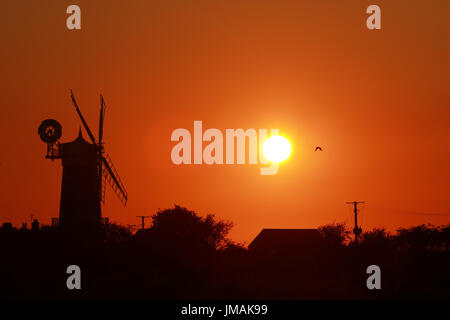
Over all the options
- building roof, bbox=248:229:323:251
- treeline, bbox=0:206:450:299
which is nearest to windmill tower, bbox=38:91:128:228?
treeline, bbox=0:206:450:299

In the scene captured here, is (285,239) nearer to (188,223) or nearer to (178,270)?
(188,223)

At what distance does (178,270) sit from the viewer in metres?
65.6

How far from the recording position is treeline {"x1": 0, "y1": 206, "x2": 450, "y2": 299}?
2436 inches

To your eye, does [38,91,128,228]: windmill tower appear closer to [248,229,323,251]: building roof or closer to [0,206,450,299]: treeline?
[0,206,450,299]: treeline

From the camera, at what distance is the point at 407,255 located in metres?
84.0

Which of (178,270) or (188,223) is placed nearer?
(178,270)

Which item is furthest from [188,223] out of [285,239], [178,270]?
[178,270]

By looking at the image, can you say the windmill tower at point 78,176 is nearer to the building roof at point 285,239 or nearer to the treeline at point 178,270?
the treeline at point 178,270

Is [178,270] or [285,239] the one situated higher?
[285,239]

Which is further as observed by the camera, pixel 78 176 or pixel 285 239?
pixel 285 239

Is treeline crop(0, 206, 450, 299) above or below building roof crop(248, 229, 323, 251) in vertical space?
below

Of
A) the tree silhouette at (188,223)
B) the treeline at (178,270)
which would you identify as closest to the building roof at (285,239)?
the tree silhouette at (188,223)

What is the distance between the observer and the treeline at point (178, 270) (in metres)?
61.9
